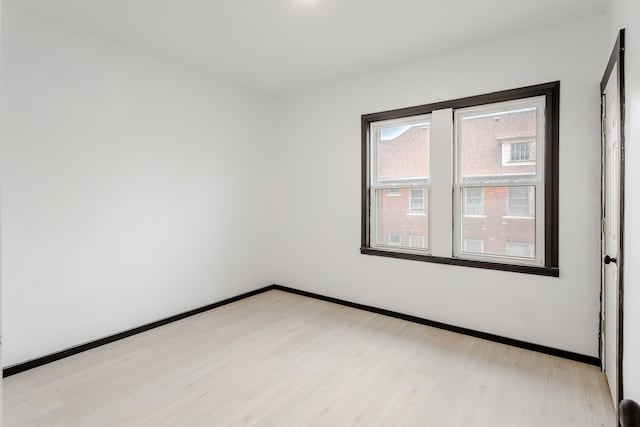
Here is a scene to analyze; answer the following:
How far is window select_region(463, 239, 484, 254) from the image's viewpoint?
3.47m

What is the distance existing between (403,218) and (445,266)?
0.70m

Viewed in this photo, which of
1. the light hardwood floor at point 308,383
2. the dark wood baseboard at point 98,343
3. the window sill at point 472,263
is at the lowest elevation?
the light hardwood floor at point 308,383

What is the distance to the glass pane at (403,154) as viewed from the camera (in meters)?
3.80

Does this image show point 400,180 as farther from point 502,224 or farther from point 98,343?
point 98,343

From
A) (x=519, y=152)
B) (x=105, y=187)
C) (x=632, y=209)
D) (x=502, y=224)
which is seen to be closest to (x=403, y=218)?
(x=502, y=224)

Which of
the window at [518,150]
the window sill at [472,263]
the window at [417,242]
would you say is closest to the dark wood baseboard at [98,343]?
the window sill at [472,263]

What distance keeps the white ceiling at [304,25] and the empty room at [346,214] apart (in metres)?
0.02

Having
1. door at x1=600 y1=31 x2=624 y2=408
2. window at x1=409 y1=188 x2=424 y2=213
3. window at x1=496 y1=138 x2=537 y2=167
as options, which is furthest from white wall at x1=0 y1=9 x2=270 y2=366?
door at x1=600 y1=31 x2=624 y2=408

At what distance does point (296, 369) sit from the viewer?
287cm

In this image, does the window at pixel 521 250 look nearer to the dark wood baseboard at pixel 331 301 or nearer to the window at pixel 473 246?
the window at pixel 473 246

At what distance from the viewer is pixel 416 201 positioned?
3877mm

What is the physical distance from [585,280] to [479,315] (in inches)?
35.2

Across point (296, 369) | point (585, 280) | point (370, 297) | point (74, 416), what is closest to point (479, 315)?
point (585, 280)

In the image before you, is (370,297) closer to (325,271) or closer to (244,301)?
(325,271)
